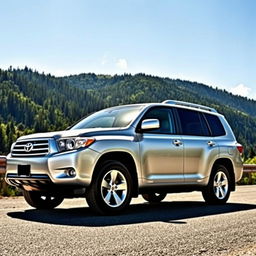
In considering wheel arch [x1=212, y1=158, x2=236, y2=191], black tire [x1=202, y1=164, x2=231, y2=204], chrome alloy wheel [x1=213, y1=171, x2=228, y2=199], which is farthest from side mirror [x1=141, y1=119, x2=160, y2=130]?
wheel arch [x1=212, y1=158, x2=236, y2=191]

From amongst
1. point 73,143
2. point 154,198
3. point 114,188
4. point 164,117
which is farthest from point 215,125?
point 73,143

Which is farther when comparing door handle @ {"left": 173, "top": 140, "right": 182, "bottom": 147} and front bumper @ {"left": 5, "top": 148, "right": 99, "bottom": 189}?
door handle @ {"left": 173, "top": 140, "right": 182, "bottom": 147}

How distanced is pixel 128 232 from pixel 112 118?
2938 millimetres

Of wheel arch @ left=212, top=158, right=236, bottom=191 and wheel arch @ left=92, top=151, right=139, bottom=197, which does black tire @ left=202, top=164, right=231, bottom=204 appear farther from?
wheel arch @ left=92, top=151, right=139, bottom=197

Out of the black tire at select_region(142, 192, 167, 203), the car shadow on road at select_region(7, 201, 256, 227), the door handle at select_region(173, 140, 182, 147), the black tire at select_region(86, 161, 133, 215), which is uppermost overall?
the door handle at select_region(173, 140, 182, 147)

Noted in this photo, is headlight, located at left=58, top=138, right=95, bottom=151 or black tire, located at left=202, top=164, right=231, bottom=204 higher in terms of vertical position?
headlight, located at left=58, top=138, right=95, bottom=151

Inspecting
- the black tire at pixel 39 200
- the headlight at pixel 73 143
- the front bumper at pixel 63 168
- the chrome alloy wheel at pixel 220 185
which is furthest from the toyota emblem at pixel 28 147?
the chrome alloy wheel at pixel 220 185

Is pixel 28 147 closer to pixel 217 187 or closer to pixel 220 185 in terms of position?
pixel 217 187

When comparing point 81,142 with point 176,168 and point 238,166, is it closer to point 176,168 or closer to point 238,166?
point 176,168

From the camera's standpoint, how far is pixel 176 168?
299 inches

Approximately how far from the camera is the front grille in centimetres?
638

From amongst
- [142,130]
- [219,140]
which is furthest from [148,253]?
[219,140]

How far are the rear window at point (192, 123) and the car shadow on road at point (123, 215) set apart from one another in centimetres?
146

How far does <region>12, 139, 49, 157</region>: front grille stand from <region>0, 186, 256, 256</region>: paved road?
906 mm
